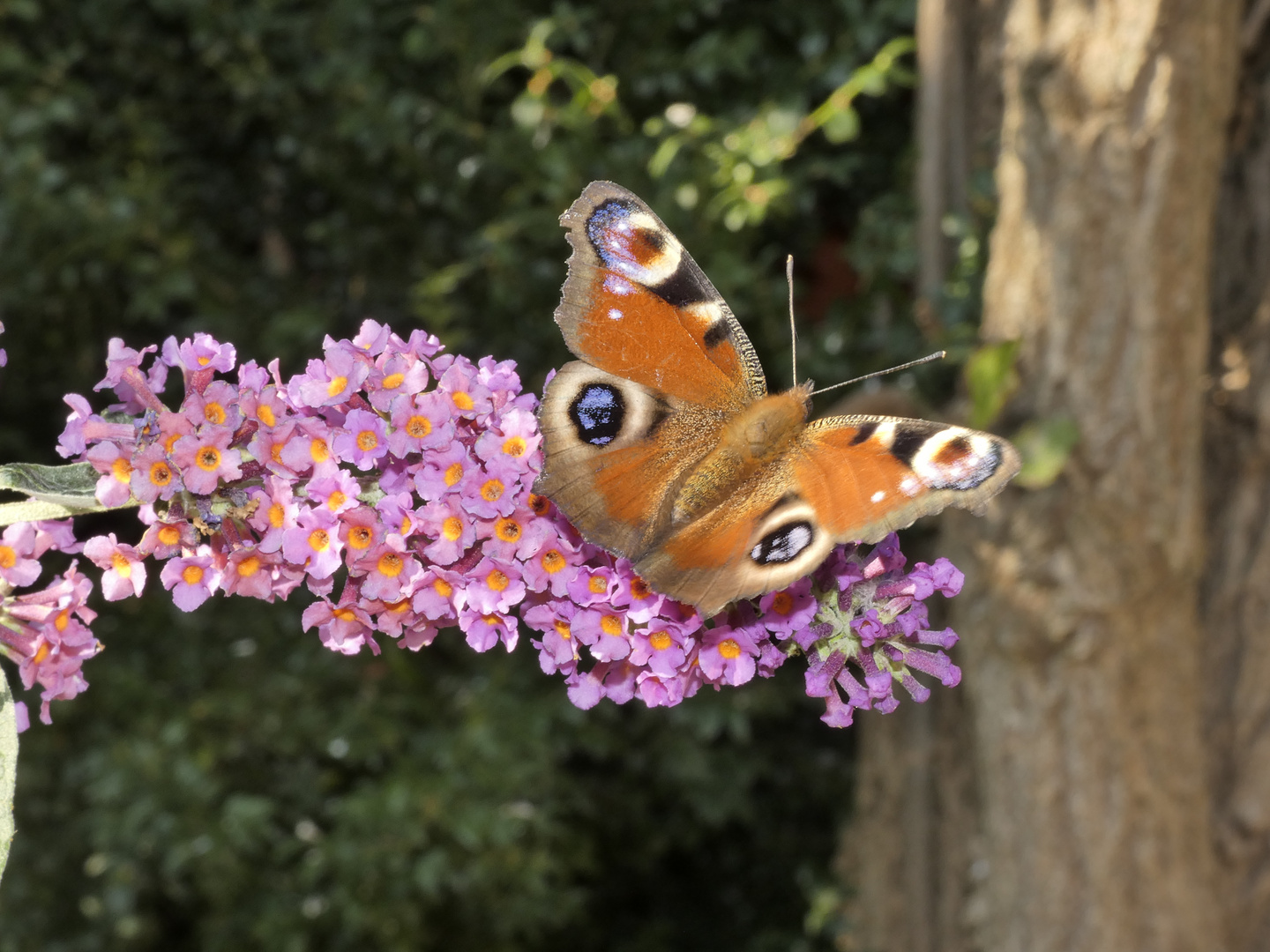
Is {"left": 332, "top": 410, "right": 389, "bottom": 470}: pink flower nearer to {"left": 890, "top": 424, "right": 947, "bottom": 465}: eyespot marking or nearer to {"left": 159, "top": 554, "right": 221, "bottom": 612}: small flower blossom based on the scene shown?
{"left": 159, "top": 554, "right": 221, "bottom": 612}: small flower blossom

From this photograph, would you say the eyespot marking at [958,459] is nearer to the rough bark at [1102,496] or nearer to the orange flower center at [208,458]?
the orange flower center at [208,458]

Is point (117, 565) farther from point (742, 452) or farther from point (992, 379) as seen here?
point (992, 379)

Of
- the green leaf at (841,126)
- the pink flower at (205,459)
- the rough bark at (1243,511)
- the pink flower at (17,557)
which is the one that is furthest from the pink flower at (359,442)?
the rough bark at (1243,511)

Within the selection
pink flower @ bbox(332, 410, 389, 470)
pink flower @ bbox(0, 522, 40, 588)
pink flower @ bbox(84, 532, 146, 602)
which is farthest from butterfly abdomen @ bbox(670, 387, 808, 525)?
pink flower @ bbox(0, 522, 40, 588)

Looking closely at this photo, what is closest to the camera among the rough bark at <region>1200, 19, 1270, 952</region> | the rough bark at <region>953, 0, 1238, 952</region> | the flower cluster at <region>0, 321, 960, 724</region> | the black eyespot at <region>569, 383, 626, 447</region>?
the flower cluster at <region>0, 321, 960, 724</region>

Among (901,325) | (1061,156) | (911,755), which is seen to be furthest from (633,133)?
(911,755)

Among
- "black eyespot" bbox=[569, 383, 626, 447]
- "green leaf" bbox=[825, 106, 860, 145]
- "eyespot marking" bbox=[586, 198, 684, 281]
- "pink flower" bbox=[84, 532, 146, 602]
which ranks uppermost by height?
"green leaf" bbox=[825, 106, 860, 145]

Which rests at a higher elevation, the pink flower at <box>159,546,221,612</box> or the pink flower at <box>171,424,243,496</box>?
the pink flower at <box>171,424,243,496</box>
